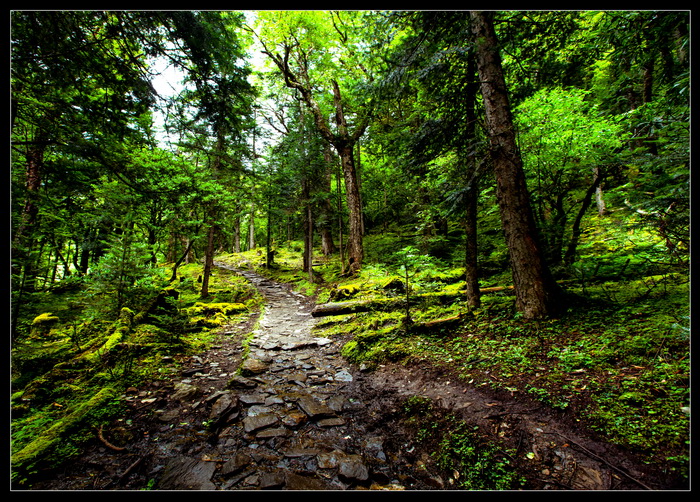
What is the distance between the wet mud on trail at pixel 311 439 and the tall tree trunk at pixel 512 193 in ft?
7.70

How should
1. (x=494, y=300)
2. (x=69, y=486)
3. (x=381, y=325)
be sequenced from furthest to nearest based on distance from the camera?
(x=381, y=325), (x=494, y=300), (x=69, y=486)

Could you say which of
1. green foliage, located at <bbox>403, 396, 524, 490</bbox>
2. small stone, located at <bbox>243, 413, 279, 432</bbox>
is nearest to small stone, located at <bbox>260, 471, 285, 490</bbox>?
small stone, located at <bbox>243, 413, 279, 432</bbox>

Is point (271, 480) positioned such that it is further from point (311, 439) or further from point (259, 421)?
point (259, 421)

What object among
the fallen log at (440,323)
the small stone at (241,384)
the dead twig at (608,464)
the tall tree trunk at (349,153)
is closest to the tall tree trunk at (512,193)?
the fallen log at (440,323)

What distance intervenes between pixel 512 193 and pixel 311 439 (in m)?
5.07

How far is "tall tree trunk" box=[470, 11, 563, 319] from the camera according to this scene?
4473 millimetres

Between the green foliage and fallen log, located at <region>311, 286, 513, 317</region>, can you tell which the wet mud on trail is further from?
fallen log, located at <region>311, 286, 513, 317</region>

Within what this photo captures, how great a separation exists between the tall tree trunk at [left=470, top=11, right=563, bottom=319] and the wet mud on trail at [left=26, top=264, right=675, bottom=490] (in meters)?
2.35

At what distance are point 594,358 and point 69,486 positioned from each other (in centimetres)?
563

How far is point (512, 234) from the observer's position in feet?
15.3

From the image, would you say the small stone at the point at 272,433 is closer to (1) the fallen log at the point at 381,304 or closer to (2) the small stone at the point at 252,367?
(2) the small stone at the point at 252,367

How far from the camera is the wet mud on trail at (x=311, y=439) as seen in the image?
213 cm
